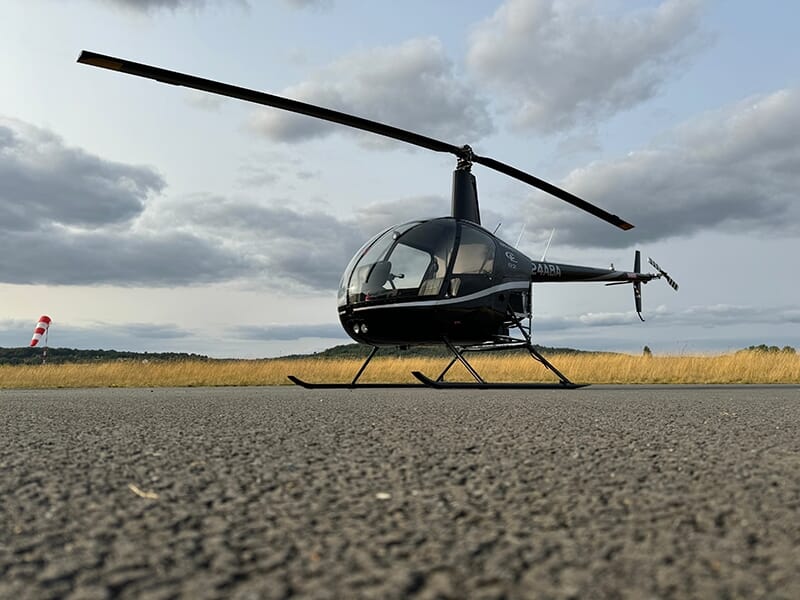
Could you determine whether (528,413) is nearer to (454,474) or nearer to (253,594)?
(454,474)

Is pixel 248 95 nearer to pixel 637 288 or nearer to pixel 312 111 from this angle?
pixel 312 111

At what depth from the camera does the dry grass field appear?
44.2 ft

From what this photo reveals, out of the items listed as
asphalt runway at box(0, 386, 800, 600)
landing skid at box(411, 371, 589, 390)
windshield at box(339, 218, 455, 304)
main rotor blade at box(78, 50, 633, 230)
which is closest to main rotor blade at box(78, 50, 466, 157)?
main rotor blade at box(78, 50, 633, 230)

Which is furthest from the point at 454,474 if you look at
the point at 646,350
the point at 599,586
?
the point at 646,350

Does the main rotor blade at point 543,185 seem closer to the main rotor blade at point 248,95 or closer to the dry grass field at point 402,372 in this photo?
the main rotor blade at point 248,95

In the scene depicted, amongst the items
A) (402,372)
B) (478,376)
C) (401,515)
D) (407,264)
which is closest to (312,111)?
(407,264)

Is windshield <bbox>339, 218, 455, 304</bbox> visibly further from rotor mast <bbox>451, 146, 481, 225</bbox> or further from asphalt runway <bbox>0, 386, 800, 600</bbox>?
asphalt runway <bbox>0, 386, 800, 600</bbox>

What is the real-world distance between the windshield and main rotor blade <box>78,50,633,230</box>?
4.20 feet

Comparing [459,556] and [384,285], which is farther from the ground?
[384,285]

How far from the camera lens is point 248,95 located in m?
7.48

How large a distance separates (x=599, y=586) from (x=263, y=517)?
87 centimetres

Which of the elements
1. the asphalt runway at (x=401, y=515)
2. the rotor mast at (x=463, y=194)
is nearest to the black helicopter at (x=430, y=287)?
the rotor mast at (x=463, y=194)

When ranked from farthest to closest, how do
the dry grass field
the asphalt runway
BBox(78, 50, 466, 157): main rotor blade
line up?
the dry grass field, BBox(78, 50, 466, 157): main rotor blade, the asphalt runway

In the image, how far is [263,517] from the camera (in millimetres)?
1681
